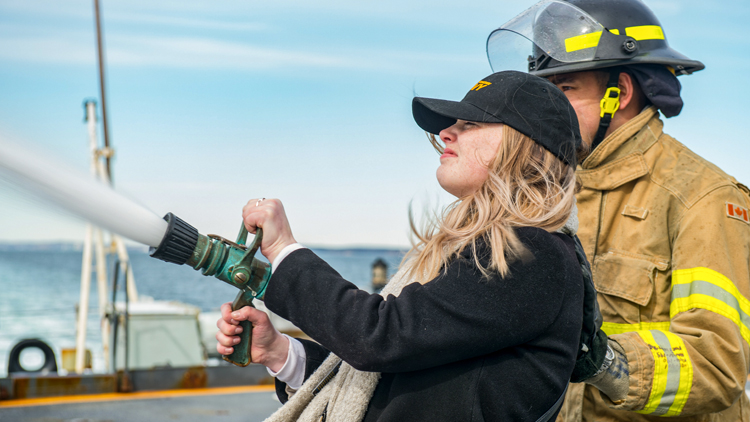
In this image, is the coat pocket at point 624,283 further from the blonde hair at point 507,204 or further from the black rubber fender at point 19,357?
the black rubber fender at point 19,357

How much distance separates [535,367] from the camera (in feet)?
4.68

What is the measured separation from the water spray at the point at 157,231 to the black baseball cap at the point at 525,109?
2.15ft

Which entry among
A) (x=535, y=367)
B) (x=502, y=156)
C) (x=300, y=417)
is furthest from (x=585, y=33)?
(x=300, y=417)

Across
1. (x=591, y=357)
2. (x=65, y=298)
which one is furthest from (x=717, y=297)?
(x=65, y=298)

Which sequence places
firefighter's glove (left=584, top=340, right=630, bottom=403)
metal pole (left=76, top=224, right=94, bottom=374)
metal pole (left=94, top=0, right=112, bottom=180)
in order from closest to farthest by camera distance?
firefighter's glove (left=584, top=340, right=630, bottom=403) → metal pole (left=76, top=224, right=94, bottom=374) → metal pole (left=94, top=0, right=112, bottom=180)

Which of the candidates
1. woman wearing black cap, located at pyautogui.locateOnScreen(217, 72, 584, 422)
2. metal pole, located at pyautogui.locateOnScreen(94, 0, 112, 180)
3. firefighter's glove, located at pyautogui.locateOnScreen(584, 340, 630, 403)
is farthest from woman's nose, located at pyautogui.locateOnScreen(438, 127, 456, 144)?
metal pole, located at pyautogui.locateOnScreen(94, 0, 112, 180)

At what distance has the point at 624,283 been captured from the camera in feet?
7.42

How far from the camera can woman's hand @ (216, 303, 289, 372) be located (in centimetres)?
155

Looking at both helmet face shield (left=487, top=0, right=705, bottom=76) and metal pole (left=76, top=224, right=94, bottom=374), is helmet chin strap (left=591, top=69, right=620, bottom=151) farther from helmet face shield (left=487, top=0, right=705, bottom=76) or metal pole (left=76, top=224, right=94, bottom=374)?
metal pole (left=76, top=224, right=94, bottom=374)

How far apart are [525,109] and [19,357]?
8841 mm

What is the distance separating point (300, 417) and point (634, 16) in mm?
2153

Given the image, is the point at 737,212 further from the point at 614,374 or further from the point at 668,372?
the point at 614,374

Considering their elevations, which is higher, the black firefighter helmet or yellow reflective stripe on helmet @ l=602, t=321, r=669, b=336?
the black firefighter helmet

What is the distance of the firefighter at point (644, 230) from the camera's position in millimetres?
1958
